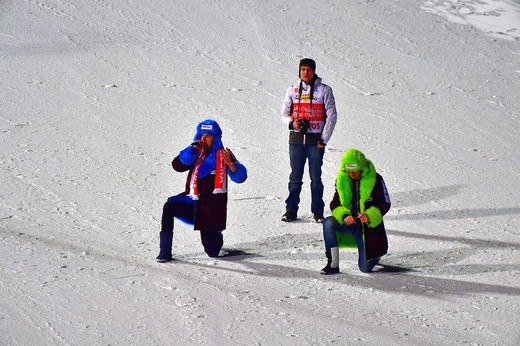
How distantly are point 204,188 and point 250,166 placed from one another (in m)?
3.83

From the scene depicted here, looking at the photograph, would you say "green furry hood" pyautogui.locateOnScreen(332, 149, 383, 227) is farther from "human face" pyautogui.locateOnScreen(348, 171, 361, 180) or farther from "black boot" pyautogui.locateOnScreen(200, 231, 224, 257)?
"black boot" pyautogui.locateOnScreen(200, 231, 224, 257)

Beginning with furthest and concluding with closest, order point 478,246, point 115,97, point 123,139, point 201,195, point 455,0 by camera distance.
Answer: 1. point 455,0
2. point 115,97
3. point 123,139
4. point 478,246
5. point 201,195

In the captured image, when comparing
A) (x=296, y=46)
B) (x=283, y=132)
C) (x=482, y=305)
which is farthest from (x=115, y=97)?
(x=482, y=305)

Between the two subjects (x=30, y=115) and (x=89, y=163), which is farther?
(x=30, y=115)

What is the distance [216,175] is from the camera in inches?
368

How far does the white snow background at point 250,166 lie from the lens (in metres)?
7.90

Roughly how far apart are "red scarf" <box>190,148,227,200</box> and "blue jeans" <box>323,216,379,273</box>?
3.63ft

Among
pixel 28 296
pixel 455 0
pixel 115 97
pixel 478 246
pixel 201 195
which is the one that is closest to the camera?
pixel 28 296

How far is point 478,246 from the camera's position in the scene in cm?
998

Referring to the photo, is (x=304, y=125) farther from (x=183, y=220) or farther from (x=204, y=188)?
(x=183, y=220)

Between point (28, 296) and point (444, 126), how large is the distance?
8935 mm

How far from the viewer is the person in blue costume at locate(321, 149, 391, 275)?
8.89 metres

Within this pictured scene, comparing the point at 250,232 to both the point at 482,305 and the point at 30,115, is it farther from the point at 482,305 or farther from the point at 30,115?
the point at 30,115

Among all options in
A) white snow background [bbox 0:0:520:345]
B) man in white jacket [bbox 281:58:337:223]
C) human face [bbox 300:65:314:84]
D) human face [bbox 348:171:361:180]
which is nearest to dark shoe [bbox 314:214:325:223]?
man in white jacket [bbox 281:58:337:223]
